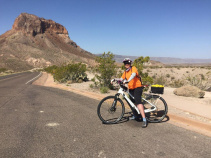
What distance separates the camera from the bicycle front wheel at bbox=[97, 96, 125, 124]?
5500mm

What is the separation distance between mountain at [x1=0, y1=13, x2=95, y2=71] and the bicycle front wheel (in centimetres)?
7770

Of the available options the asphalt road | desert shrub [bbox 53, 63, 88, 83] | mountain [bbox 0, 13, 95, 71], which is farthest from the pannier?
mountain [bbox 0, 13, 95, 71]

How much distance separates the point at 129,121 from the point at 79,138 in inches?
76.7

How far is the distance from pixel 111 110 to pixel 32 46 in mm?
113738

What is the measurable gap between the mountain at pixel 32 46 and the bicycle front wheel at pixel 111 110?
255 feet

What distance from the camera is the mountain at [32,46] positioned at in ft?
287

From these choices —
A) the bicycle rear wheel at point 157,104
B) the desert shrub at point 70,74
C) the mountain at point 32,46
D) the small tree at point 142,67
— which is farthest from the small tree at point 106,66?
the mountain at point 32,46

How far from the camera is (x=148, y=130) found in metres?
5.00

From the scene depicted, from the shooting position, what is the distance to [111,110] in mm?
5680

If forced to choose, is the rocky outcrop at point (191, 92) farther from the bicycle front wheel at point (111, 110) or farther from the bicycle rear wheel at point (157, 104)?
the bicycle front wheel at point (111, 110)

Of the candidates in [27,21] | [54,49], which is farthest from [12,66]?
[27,21]

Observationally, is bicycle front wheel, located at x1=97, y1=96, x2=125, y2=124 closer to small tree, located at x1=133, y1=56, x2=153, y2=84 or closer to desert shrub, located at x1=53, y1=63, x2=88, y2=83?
small tree, located at x1=133, y1=56, x2=153, y2=84

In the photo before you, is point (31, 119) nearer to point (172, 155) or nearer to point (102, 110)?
point (102, 110)

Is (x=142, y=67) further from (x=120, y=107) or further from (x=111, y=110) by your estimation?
(x=111, y=110)
